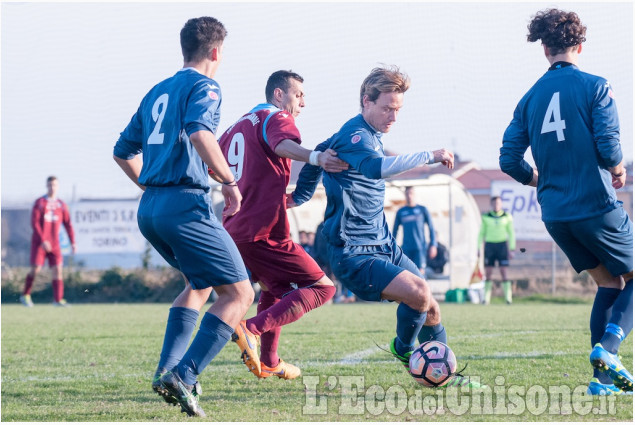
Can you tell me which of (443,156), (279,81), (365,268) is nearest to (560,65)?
(443,156)

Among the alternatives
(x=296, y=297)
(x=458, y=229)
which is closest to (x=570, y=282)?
(x=458, y=229)

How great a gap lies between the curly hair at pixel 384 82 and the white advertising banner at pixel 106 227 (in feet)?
56.5

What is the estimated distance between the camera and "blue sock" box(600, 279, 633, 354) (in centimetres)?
491

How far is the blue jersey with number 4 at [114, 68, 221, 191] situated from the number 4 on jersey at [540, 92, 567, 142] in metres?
1.91

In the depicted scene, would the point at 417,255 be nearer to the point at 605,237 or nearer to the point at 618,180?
the point at 618,180

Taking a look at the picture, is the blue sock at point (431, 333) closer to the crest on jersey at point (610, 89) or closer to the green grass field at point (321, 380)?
the green grass field at point (321, 380)

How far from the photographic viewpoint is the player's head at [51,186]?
17.0 m

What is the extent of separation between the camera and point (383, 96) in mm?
5457

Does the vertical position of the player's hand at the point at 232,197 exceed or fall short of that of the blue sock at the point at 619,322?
it exceeds it

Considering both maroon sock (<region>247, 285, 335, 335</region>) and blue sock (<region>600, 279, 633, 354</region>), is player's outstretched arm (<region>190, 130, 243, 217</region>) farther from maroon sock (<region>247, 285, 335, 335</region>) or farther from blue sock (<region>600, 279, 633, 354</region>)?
blue sock (<region>600, 279, 633, 354</region>)

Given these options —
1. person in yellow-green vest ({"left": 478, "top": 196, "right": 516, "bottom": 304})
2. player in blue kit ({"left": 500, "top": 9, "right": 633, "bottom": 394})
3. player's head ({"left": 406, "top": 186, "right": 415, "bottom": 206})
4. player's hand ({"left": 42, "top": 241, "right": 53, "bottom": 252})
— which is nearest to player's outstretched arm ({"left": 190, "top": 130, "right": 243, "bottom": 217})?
player in blue kit ({"left": 500, "top": 9, "right": 633, "bottom": 394})

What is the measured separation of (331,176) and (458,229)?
51.9ft

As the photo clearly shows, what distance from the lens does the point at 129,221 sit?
22109mm

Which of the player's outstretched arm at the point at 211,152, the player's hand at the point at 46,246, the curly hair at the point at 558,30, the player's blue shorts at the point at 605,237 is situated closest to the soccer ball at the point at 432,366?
the player's blue shorts at the point at 605,237
